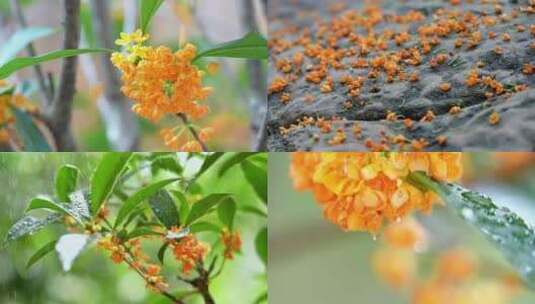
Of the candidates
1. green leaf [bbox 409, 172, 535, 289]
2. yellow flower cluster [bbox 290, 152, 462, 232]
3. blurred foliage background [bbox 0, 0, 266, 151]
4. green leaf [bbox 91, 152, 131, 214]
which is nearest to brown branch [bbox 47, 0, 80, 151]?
blurred foliage background [bbox 0, 0, 266, 151]

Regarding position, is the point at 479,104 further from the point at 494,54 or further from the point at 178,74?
the point at 178,74

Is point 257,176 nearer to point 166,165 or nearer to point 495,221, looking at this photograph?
point 166,165

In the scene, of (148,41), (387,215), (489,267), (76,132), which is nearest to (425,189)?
(387,215)

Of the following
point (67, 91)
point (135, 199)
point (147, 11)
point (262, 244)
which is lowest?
point (262, 244)

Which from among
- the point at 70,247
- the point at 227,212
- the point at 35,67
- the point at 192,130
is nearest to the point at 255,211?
the point at 227,212

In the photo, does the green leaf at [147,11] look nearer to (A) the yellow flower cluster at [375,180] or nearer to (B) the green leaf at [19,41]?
(B) the green leaf at [19,41]

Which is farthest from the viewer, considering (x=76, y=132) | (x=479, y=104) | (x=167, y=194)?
(x=76, y=132)
